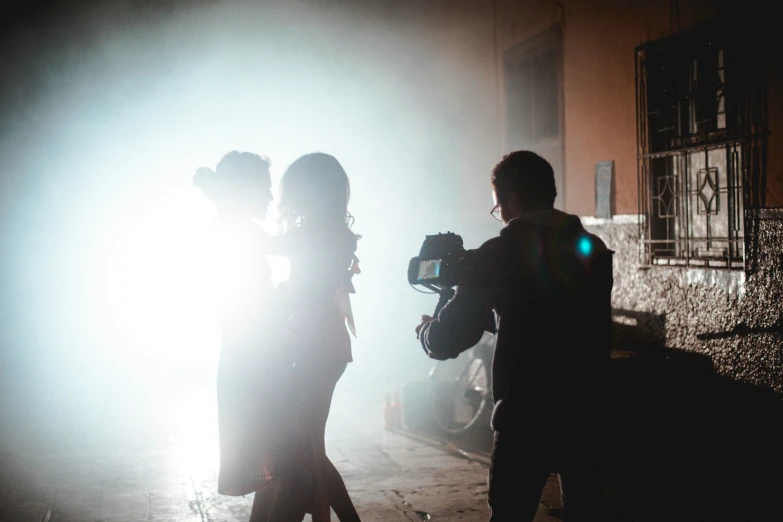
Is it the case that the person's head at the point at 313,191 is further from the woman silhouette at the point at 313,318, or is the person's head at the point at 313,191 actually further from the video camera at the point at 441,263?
the video camera at the point at 441,263

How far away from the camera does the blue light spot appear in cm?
283

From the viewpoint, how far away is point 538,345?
2.76 m

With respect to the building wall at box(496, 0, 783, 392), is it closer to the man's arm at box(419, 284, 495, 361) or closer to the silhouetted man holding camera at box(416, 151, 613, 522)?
the silhouetted man holding camera at box(416, 151, 613, 522)

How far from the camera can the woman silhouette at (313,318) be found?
3.81m

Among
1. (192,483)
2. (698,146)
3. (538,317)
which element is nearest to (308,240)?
(538,317)

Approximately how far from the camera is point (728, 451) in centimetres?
542

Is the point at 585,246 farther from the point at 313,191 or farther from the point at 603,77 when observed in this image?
the point at 603,77

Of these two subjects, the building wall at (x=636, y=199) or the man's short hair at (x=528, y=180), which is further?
the building wall at (x=636, y=199)

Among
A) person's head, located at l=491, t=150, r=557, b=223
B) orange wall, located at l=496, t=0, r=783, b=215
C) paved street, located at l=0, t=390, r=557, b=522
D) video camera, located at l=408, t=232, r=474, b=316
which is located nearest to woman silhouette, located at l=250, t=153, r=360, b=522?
video camera, located at l=408, t=232, r=474, b=316

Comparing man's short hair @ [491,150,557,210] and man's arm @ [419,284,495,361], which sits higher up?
man's short hair @ [491,150,557,210]

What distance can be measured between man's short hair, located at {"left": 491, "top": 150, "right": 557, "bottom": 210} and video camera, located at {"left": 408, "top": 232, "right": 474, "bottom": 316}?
1.01 feet

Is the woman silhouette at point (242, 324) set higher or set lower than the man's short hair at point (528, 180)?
lower

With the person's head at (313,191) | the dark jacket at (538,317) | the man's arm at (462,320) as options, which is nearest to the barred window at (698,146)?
the person's head at (313,191)

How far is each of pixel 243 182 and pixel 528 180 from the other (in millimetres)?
1714
